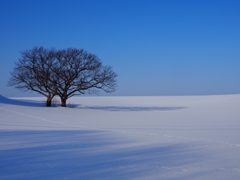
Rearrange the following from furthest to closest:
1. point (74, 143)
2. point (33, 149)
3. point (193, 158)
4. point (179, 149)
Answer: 1. point (74, 143)
2. point (179, 149)
3. point (33, 149)
4. point (193, 158)

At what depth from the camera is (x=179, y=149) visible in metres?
5.25

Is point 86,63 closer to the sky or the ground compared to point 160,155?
closer to the sky

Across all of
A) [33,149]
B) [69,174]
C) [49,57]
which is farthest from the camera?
[49,57]

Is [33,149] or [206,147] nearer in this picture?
[33,149]

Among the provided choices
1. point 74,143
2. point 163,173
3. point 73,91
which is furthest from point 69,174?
point 73,91

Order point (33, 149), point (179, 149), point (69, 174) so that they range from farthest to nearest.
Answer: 1. point (179, 149)
2. point (33, 149)
3. point (69, 174)

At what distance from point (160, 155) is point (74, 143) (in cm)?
224

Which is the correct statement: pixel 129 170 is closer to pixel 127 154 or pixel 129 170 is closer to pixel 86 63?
pixel 127 154

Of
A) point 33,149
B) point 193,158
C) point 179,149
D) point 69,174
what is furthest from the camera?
point 179,149

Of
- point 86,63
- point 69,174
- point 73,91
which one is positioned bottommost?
point 69,174

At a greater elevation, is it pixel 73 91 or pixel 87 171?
pixel 73 91

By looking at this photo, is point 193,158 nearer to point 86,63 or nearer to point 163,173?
point 163,173

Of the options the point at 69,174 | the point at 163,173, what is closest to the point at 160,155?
the point at 163,173

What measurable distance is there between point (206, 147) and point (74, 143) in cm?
327
